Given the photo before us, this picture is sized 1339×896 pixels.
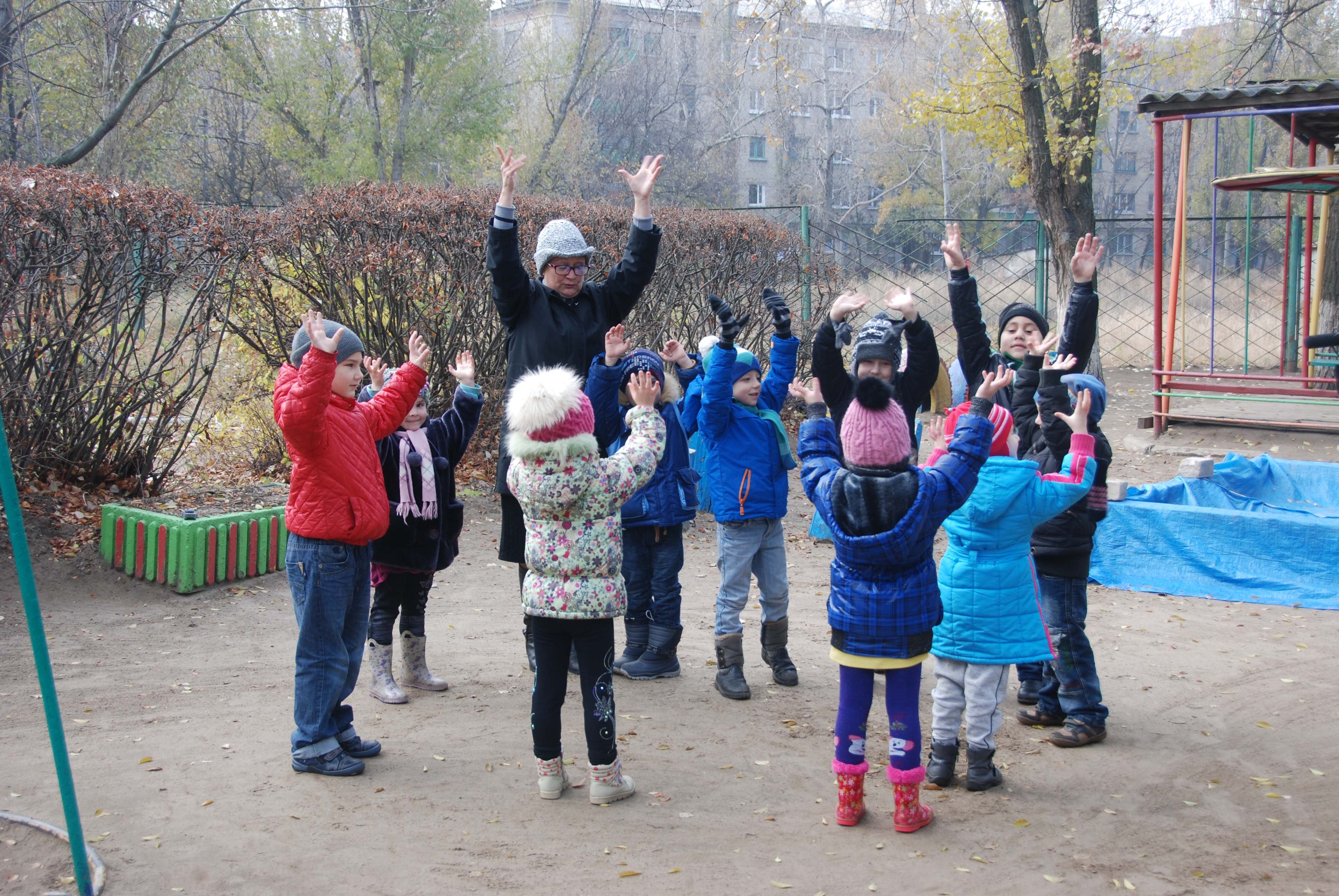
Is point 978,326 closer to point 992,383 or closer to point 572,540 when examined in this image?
point 992,383

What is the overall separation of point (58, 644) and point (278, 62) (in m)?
17.7

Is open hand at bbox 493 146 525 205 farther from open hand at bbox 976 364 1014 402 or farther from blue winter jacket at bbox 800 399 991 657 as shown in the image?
open hand at bbox 976 364 1014 402

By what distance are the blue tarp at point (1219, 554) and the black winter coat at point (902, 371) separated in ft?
8.99

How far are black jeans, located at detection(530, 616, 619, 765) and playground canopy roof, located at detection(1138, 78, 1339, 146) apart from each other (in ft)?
27.4

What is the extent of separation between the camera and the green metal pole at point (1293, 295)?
13312 mm

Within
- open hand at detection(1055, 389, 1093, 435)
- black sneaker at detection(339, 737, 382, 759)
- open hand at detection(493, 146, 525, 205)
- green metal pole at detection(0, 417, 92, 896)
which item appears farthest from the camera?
open hand at detection(493, 146, 525, 205)

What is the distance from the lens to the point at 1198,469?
812 cm

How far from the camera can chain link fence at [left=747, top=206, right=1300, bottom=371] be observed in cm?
1375

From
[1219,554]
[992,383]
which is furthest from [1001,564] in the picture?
[1219,554]

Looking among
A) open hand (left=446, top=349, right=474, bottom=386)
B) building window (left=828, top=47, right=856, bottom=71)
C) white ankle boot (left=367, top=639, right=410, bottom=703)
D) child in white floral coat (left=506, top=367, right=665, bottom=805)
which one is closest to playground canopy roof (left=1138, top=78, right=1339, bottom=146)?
open hand (left=446, top=349, right=474, bottom=386)

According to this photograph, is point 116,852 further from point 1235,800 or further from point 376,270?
point 376,270

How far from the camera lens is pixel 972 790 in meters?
3.78

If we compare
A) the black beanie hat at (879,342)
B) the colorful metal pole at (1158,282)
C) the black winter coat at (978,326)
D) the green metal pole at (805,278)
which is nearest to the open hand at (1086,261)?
the black winter coat at (978,326)

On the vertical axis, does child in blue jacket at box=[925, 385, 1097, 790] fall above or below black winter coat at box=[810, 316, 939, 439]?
below
